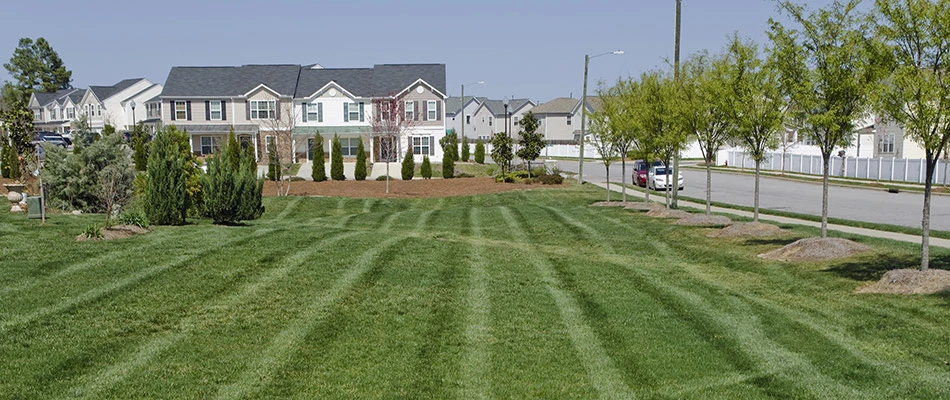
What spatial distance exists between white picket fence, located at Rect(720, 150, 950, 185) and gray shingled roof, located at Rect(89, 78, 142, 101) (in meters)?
69.9

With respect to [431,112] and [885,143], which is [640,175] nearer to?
[431,112]

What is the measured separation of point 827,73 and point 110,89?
90838 mm

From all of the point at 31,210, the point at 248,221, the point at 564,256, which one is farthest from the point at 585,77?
the point at 31,210

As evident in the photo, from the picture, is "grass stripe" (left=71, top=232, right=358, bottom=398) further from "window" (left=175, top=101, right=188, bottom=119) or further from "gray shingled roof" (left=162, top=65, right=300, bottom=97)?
"window" (left=175, top=101, right=188, bottom=119)

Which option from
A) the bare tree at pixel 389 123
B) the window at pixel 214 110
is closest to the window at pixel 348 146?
the bare tree at pixel 389 123

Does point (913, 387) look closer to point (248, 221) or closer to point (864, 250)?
point (864, 250)

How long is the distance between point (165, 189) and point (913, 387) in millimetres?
15335

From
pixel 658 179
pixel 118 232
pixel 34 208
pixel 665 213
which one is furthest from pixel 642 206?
pixel 34 208

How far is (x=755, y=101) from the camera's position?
57.4 ft

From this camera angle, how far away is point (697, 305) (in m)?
11.3

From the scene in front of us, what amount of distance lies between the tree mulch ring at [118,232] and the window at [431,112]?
4392 cm

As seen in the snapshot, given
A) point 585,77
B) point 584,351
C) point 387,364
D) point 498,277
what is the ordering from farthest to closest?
1. point 585,77
2. point 498,277
3. point 584,351
4. point 387,364

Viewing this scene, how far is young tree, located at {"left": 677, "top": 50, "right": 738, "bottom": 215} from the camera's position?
1827 cm

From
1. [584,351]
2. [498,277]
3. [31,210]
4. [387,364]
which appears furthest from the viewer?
[31,210]
